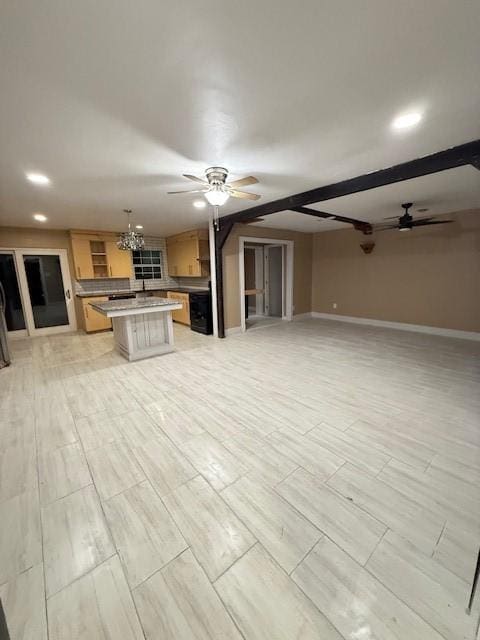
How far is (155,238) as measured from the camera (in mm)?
7320

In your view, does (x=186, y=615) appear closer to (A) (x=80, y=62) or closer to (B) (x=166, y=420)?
(B) (x=166, y=420)

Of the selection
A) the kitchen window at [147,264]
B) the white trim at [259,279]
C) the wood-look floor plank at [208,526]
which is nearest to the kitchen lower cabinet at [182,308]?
the kitchen window at [147,264]

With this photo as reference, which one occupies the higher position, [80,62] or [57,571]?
[80,62]

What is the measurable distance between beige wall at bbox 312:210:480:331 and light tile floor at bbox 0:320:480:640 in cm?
259

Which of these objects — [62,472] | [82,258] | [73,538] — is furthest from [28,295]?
[73,538]

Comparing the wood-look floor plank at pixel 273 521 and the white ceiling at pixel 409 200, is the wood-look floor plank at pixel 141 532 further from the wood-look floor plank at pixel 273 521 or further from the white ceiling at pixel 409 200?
the white ceiling at pixel 409 200

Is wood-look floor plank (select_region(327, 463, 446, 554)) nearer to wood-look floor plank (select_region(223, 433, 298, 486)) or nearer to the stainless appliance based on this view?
wood-look floor plank (select_region(223, 433, 298, 486))

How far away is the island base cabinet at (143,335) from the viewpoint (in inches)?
163

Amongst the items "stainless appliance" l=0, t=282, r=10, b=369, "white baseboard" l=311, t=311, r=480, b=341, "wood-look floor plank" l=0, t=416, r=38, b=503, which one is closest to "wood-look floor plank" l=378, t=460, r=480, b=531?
"wood-look floor plank" l=0, t=416, r=38, b=503

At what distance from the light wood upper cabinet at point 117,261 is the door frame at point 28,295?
3.20 feet

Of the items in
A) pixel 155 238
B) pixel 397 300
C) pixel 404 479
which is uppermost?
pixel 155 238

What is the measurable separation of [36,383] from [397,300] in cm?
698

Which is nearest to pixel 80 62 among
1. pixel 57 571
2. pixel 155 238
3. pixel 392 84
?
pixel 392 84

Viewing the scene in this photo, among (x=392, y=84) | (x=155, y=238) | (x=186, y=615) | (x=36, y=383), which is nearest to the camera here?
(x=186, y=615)
